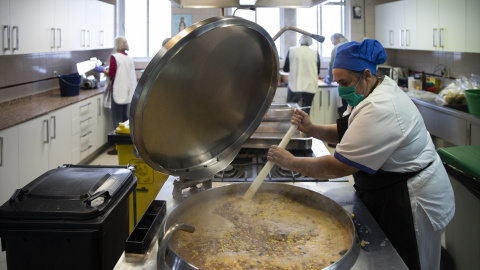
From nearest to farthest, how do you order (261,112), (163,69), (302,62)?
(163,69) < (261,112) < (302,62)

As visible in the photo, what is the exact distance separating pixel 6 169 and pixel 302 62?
426 cm

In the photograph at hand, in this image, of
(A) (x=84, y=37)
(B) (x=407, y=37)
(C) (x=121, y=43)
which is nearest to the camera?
(A) (x=84, y=37)

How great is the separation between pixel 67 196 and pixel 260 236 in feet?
2.38

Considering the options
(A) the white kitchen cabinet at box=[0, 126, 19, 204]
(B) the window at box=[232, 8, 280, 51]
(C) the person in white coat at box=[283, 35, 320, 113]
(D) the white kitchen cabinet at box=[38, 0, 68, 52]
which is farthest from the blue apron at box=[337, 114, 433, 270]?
(B) the window at box=[232, 8, 280, 51]

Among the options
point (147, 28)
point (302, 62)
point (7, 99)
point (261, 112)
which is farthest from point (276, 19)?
point (261, 112)

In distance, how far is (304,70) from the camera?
20.5ft

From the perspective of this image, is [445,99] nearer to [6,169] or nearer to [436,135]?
[436,135]

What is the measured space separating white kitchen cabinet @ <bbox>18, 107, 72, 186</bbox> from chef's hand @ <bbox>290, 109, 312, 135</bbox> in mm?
2651

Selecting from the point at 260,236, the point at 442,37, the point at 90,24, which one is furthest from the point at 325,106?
the point at 260,236

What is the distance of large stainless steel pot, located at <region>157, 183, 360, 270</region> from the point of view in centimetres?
121

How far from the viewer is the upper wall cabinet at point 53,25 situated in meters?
3.79

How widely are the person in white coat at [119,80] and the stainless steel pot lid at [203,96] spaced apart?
4.13m

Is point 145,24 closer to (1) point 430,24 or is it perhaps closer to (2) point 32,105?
(2) point 32,105

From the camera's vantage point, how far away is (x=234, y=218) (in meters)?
→ 1.66
